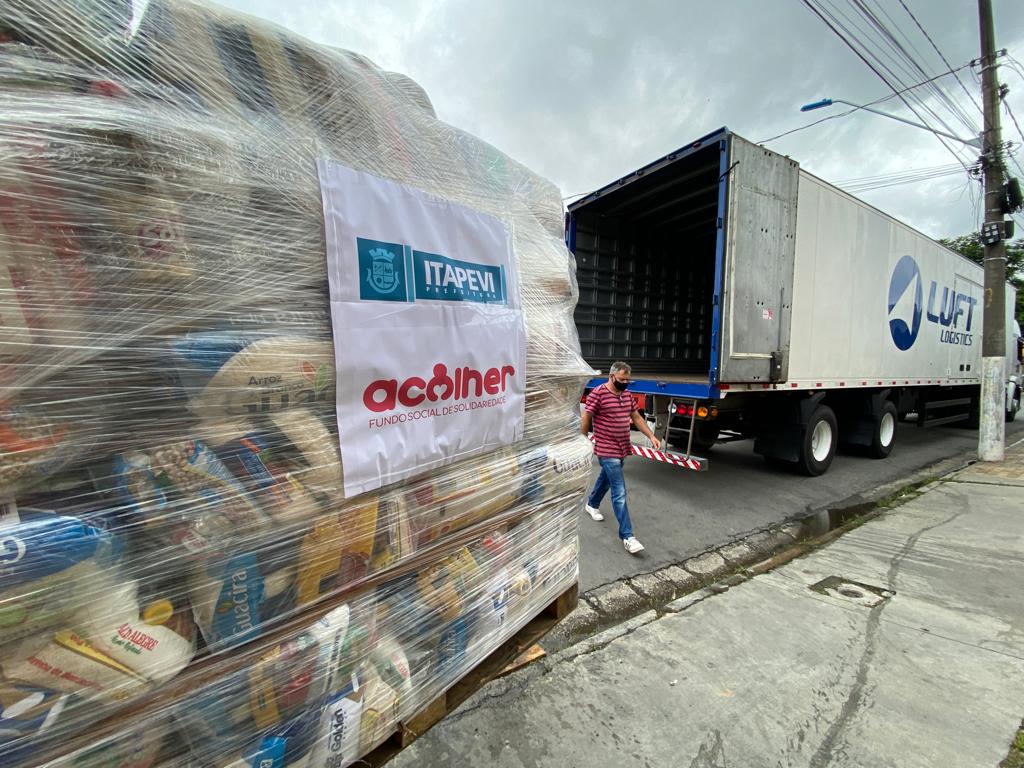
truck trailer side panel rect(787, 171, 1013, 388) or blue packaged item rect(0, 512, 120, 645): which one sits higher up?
truck trailer side panel rect(787, 171, 1013, 388)

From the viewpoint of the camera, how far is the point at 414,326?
44.8 inches

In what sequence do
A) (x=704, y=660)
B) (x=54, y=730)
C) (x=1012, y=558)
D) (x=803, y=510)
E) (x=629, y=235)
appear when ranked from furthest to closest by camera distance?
(x=629, y=235) → (x=803, y=510) → (x=1012, y=558) → (x=704, y=660) → (x=54, y=730)

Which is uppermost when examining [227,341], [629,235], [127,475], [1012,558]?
[629,235]

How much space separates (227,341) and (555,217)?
121 centimetres

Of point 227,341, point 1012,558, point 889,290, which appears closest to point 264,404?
point 227,341

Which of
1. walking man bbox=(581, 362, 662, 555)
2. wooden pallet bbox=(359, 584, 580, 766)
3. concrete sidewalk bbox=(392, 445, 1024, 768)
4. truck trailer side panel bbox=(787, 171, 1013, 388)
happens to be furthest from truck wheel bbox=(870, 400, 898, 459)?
wooden pallet bbox=(359, 584, 580, 766)

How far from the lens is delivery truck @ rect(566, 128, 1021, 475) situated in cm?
462

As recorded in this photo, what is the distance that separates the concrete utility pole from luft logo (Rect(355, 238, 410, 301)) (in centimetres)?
1028

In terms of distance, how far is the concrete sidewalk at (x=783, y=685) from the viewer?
1.96 m

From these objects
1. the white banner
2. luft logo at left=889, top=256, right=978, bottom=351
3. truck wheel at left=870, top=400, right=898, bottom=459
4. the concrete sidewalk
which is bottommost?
the concrete sidewalk

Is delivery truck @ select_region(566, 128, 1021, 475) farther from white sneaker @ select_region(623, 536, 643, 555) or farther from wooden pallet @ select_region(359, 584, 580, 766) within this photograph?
wooden pallet @ select_region(359, 584, 580, 766)

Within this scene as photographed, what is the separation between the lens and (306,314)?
0.99 meters

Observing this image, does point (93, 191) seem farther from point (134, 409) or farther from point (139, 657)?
point (139, 657)

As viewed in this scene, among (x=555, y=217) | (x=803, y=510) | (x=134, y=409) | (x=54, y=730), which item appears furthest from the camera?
(x=803, y=510)
